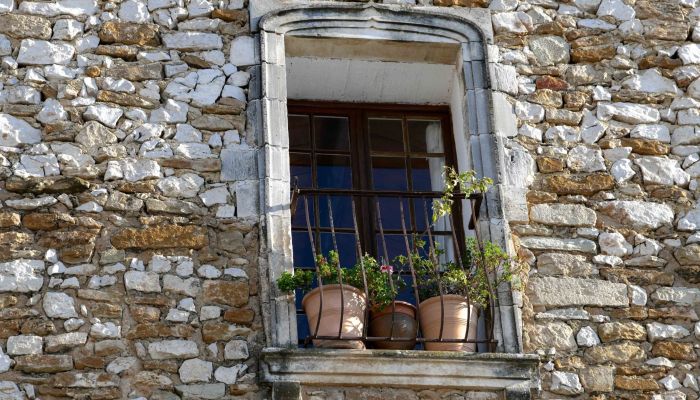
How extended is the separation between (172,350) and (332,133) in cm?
196

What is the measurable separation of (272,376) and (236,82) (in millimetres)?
1773

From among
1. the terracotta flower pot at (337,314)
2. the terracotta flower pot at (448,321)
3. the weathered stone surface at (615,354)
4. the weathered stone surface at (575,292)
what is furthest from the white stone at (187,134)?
the weathered stone surface at (615,354)

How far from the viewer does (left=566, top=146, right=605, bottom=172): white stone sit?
24.9ft

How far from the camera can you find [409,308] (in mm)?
6953

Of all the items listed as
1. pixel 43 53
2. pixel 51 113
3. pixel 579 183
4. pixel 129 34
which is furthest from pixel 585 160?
pixel 43 53

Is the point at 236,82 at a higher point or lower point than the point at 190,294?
higher

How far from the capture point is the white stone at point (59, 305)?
6750 mm

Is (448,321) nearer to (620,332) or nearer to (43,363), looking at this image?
(620,332)

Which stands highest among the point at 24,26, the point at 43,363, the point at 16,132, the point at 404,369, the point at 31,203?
the point at 24,26

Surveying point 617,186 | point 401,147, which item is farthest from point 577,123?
point 401,147

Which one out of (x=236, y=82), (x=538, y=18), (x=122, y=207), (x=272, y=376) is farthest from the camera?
(x=538, y=18)

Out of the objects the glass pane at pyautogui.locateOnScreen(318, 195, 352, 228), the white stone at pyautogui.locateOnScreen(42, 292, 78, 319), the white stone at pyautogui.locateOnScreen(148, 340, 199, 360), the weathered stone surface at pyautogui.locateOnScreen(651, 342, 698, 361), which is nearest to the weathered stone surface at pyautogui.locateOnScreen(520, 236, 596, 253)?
the weathered stone surface at pyautogui.locateOnScreen(651, 342, 698, 361)

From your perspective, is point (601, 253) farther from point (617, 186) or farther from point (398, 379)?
point (398, 379)

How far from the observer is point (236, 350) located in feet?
22.2
